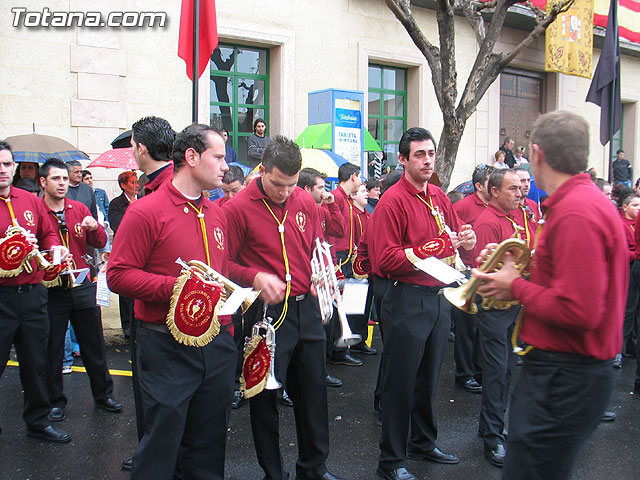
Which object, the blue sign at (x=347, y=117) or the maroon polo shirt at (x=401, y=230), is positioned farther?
the blue sign at (x=347, y=117)

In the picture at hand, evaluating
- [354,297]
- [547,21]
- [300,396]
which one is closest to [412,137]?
[354,297]

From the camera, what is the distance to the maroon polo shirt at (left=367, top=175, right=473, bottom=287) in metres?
4.27

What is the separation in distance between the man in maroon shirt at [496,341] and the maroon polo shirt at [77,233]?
3.47 metres

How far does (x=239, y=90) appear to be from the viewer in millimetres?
13555

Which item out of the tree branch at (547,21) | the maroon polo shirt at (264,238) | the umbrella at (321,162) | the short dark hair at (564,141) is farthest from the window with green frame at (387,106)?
the short dark hair at (564,141)

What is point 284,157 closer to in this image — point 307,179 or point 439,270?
point 439,270

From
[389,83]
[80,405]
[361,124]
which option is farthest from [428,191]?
[389,83]

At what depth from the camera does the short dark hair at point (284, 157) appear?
4.01 metres

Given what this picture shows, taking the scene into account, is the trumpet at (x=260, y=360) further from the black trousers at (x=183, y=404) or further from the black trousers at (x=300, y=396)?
the black trousers at (x=183, y=404)

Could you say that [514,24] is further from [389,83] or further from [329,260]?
[329,260]

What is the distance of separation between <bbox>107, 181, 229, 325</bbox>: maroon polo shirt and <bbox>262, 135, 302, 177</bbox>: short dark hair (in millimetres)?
685

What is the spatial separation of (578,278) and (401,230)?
196cm

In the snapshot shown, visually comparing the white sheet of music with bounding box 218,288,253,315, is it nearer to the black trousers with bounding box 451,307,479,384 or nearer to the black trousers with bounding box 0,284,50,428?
the black trousers with bounding box 0,284,50,428

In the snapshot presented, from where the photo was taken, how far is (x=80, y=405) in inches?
232
